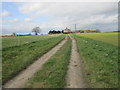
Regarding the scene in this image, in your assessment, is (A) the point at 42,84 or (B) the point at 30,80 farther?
(B) the point at 30,80

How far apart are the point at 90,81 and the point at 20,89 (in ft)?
9.84

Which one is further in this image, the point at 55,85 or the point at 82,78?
the point at 82,78

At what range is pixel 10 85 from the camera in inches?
186

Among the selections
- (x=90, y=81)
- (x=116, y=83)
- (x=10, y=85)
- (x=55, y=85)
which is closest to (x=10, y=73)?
(x=10, y=85)

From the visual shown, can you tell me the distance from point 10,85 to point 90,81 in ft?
11.6

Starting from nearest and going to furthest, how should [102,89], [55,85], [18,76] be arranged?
[102,89] → [55,85] → [18,76]

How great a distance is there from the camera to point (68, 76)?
5.50 meters

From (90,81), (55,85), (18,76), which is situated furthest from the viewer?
(18,76)

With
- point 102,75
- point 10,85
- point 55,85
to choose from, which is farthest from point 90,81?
point 10,85

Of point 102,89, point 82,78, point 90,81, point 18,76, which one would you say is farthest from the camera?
point 18,76

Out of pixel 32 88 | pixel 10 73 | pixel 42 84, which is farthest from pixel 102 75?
pixel 10 73

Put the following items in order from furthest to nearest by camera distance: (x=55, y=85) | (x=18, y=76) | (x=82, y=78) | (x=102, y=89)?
(x=18, y=76)
(x=82, y=78)
(x=55, y=85)
(x=102, y=89)

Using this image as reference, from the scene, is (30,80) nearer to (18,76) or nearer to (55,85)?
(18,76)

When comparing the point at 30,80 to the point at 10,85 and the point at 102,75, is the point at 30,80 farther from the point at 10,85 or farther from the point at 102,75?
the point at 102,75
